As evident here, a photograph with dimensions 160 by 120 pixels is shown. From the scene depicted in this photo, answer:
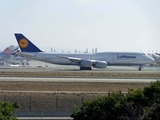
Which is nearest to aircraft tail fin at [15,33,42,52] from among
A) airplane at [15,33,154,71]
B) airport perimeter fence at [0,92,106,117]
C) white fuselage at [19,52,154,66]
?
airplane at [15,33,154,71]

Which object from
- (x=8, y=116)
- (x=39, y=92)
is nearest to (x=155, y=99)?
(x=8, y=116)

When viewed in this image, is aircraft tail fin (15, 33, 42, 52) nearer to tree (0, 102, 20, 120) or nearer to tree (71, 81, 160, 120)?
tree (71, 81, 160, 120)

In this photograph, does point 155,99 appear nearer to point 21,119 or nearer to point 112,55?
point 21,119

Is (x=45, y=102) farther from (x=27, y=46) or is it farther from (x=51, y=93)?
(x=27, y=46)

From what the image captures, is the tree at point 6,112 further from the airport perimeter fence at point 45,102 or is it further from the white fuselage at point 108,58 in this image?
the white fuselage at point 108,58

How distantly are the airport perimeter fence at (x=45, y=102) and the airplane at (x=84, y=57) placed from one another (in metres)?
49.9

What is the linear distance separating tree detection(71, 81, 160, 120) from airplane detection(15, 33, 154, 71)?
2679 inches

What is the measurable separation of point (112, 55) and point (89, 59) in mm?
4748

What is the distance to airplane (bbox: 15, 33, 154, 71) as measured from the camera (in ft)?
300

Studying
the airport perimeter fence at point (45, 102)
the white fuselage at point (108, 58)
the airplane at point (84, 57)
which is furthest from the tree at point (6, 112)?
the white fuselage at point (108, 58)

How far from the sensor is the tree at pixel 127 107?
20281 millimetres

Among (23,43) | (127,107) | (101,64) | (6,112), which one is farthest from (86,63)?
(6,112)

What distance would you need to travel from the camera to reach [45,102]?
125 ft

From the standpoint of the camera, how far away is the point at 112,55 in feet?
309
